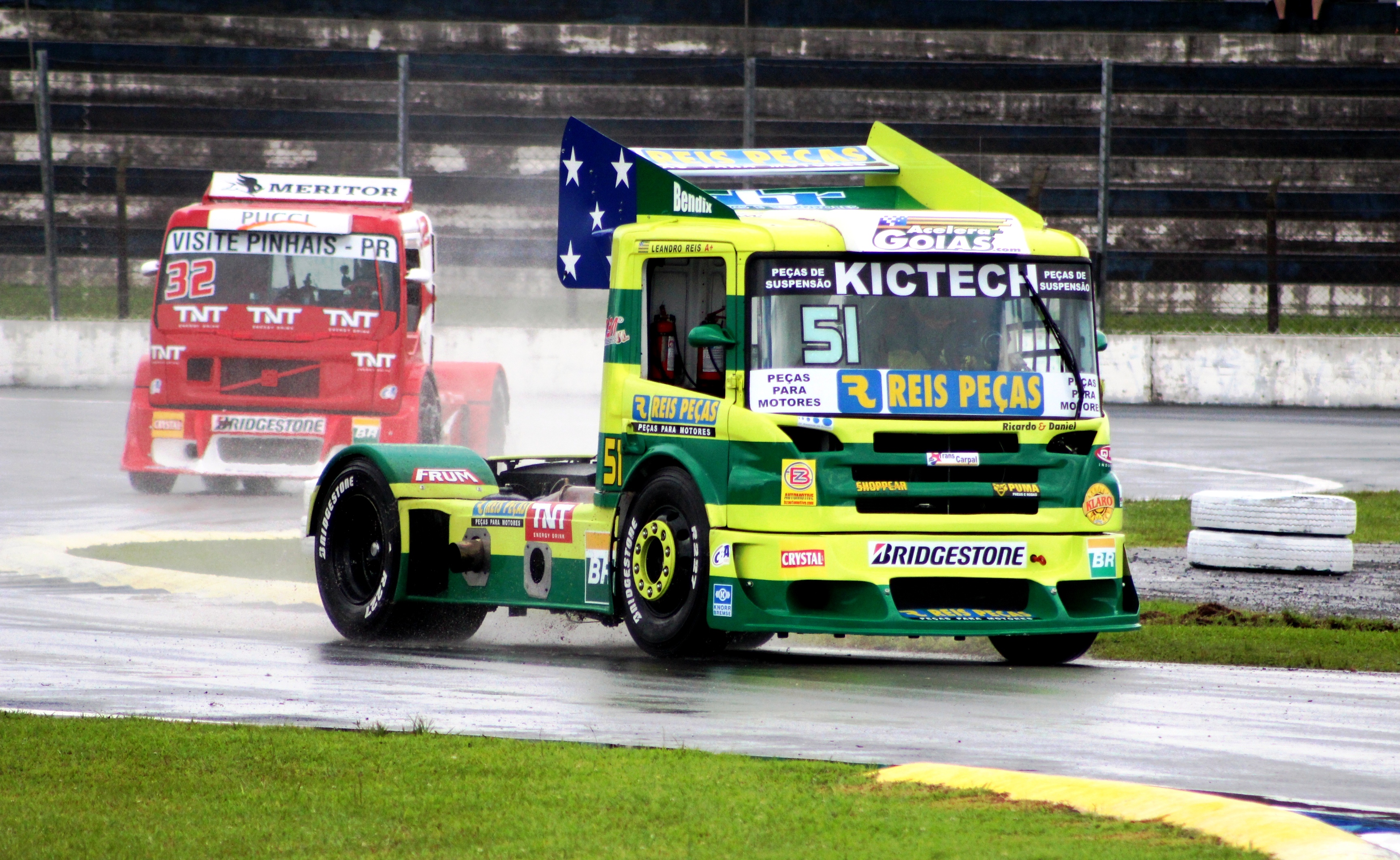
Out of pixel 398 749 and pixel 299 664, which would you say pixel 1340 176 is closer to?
pixel 299 664

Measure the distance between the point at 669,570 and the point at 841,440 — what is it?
101 centimetres

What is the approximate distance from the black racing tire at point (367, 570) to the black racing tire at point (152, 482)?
7.21 meters

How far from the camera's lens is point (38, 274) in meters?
26.6

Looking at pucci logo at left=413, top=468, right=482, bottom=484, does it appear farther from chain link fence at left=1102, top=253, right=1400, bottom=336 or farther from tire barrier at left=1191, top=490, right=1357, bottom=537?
chain link fence at left=1102, top=253, right=1400, bottom=336

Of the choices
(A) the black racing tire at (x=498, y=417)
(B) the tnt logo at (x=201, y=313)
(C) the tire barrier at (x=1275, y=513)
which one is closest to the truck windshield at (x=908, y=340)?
(C) the tire barrier at (x=1275, y=513)

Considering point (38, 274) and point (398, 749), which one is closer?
point (398, 749)

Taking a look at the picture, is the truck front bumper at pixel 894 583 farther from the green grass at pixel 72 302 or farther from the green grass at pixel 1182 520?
the green grass at pixel 72 302

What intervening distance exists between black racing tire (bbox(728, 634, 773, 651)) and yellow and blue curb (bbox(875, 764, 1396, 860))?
4.18 m

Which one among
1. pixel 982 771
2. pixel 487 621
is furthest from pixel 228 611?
pixel 982 771

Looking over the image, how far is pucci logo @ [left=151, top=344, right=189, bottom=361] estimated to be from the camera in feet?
59.3

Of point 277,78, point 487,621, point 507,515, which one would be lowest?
point 487,621

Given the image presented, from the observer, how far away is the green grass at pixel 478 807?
5164 millimetres

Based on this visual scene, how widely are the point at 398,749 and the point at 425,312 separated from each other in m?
12.6

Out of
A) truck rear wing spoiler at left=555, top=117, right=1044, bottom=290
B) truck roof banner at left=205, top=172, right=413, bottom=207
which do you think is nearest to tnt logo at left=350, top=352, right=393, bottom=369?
truck roof banner at left=205, top=172, right=413, bottom=207
